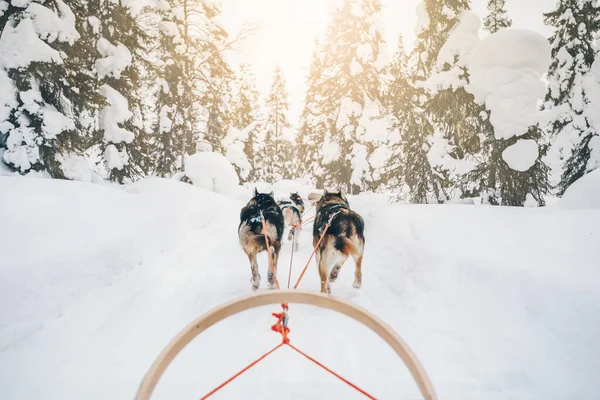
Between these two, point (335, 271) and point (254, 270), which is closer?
point (335, 271)

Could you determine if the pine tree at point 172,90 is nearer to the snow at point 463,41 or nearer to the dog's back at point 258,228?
the dog's back at point 258,228

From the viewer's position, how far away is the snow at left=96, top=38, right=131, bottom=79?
31.6 feet

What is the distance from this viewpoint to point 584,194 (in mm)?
5477

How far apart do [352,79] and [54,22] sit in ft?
37.3

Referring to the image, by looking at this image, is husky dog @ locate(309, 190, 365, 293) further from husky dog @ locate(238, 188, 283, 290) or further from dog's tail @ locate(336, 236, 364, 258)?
husky dog @ locate(238, 188, 283, 290)

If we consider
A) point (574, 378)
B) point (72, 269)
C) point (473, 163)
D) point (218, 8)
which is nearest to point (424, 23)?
point (473, 163)

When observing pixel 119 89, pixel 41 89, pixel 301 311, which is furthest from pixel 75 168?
pixel 301 311

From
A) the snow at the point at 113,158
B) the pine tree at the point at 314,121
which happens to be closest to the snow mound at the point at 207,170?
the snow at the point at 113,158

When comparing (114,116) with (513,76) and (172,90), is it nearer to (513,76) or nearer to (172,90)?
(172,90)

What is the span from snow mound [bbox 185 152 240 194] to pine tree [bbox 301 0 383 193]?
535 centimetres

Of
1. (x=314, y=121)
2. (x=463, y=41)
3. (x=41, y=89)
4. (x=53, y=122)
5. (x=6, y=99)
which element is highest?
(x=463, y=41)

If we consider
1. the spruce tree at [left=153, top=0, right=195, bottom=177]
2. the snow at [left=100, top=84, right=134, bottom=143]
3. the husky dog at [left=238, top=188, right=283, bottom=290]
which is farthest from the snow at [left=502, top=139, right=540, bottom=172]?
the spruce tree at [left=153, top=0, right=195, bottom=177]

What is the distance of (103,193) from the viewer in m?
6.40

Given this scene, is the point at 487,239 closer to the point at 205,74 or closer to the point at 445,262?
the point at 445,262
